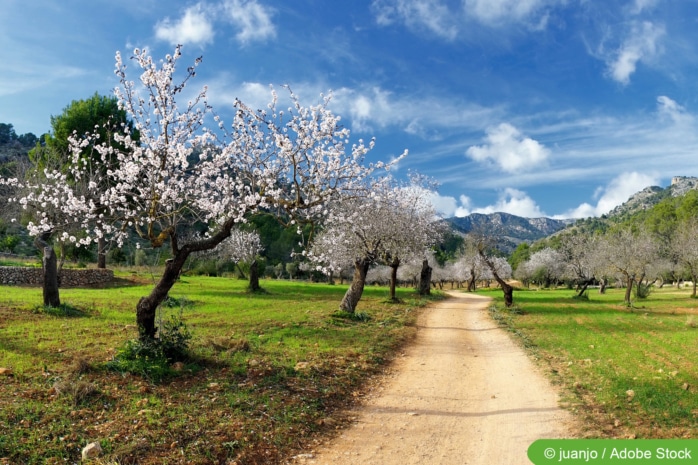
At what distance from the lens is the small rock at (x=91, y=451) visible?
633 cm

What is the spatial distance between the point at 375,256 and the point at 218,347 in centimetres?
1697

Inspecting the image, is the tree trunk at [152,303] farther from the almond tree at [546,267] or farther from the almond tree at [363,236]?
the almond tree at [546,267]

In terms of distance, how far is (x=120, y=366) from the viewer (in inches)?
403

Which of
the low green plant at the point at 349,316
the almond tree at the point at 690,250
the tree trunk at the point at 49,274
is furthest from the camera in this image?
the almond tree at the point at 690,250

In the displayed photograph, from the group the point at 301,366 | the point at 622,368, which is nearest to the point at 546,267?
the point at 622,368

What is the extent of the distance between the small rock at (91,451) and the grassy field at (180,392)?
0.40ft

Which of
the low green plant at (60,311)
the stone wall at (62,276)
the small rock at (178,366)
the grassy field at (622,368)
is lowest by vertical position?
the grassy field at (622,368)

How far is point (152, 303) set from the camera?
38.4 ft

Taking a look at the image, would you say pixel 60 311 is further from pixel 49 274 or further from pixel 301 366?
pixel 301 366

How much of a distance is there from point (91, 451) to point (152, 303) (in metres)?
5.68

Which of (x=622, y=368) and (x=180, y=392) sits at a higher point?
(x=180, y=392)

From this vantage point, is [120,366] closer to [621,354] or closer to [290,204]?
[290,204]

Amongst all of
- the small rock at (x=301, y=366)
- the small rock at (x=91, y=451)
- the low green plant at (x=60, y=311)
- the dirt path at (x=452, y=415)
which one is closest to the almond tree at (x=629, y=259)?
the dirt path at (x=452, y=415)

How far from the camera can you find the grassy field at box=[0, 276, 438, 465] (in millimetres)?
6883
